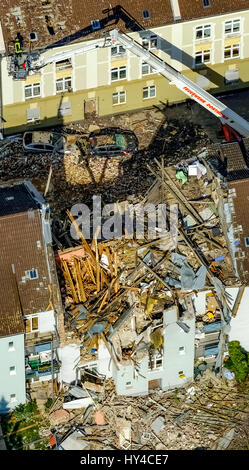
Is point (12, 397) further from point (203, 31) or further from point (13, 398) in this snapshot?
point (203, 31)

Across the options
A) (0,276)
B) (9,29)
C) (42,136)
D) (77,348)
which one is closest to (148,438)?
(77,348)

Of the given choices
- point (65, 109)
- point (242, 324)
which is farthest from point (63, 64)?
point (242, 324)

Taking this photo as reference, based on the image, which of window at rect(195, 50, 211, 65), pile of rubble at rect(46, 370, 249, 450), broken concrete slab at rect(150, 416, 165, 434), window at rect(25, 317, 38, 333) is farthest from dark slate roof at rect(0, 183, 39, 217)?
window at rect(195, 50, 211, 65)

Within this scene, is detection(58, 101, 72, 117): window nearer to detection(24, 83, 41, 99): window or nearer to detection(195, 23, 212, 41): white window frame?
detection(24, 83, 41, 99): window

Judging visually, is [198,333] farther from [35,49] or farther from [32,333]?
[35,49]

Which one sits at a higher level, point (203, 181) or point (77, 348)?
point (203, 181)

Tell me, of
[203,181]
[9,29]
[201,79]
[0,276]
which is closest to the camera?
[0,276]
